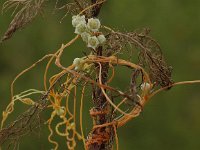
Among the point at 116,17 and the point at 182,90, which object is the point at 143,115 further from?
the point at 116,17

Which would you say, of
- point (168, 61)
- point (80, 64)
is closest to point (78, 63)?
point (80, 64)

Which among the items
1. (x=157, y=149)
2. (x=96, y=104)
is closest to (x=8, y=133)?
(x=96, y=104)

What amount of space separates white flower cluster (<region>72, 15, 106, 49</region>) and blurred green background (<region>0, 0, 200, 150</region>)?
1.34 metres

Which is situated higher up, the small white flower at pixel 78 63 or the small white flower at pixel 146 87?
the small white flower at pixel 78 63

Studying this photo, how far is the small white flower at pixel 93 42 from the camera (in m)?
0.84

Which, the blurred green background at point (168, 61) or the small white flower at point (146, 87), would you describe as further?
the blurred green background at point (168, 61)

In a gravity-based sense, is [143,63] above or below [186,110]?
below

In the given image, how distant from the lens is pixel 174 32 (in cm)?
228

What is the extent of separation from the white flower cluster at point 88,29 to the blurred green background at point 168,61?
134 cm

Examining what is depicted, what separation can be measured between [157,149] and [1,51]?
1.89 feet

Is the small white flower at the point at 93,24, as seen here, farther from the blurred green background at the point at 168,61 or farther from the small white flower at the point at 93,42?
the blurred green background at the point at 168,61

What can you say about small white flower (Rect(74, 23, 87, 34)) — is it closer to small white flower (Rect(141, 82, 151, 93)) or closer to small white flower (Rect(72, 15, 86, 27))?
small white flower (Rect(72, 15, 86, 27))

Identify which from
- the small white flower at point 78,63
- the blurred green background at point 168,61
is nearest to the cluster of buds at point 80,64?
the small white flower at point 78,63

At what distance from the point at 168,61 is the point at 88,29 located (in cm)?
140
